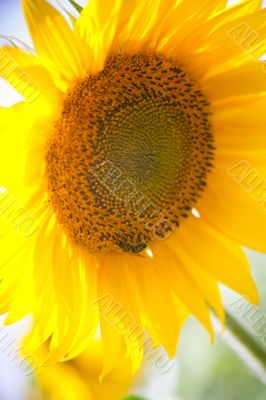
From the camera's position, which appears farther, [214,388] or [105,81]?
[214,388]

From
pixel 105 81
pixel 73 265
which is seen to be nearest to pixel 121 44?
pixel 105 81

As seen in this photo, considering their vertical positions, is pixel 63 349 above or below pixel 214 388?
above

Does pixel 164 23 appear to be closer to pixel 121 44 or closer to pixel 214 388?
pixel 121 44

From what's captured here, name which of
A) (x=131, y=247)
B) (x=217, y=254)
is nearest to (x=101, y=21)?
(x=131, y=247)

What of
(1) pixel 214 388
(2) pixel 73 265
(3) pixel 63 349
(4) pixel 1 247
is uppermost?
(4) pixel 1 247

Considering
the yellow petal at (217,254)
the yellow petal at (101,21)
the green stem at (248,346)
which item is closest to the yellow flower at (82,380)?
the yellow petal at (217,254)

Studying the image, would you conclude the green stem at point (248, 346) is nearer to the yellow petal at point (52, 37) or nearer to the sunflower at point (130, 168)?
the sunflower at point (130, 168)

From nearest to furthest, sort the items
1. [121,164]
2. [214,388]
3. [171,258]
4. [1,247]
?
[1,247], [121,164], [171,258], [214,388]

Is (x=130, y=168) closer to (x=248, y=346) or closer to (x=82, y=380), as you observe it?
(x=248, y=346)

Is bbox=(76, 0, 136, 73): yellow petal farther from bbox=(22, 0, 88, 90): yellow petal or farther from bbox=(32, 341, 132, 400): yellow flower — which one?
bbox=(32, 341, 132, 400): yellow flower
